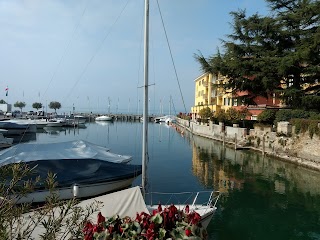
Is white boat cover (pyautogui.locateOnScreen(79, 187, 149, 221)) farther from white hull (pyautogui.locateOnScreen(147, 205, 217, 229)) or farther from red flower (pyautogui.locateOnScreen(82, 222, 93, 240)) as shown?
red flower (pyautogui.locateOnScreen(82, 222, 93, 240))

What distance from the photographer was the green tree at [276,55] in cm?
3592

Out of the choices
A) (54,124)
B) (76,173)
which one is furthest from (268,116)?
(54,124)

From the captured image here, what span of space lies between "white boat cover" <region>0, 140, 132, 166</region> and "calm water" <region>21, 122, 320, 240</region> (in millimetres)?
3036

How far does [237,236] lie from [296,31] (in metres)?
31.9

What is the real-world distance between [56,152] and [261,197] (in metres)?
12.6

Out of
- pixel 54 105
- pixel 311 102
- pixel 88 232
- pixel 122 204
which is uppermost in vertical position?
pixel 54 105

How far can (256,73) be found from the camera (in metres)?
39.5

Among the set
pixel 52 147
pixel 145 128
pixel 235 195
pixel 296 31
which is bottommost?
pixel 235 195

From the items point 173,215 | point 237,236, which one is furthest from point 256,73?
point 173,215

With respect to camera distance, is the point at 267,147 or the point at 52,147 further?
the point at 267,147

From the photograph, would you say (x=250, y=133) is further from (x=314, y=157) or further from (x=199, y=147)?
(x=314, y=157)

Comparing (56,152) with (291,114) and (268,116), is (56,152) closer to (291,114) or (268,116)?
(291,114)

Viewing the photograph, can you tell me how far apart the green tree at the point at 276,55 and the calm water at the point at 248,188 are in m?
9.26

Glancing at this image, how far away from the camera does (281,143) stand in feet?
108
